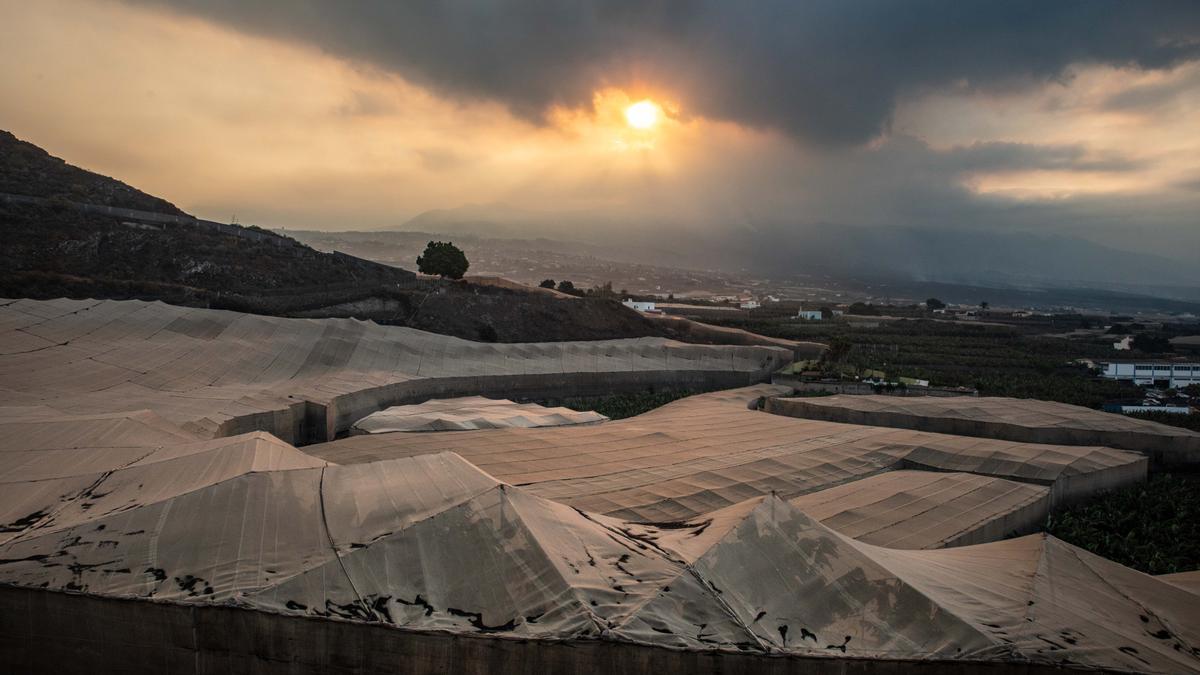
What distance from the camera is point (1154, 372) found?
54469 mm

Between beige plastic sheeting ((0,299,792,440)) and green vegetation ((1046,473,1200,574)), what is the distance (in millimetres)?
22415

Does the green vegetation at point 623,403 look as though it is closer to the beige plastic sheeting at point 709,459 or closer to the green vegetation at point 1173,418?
the beige plastic sheeting at point 709,459

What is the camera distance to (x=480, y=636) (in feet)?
27.7

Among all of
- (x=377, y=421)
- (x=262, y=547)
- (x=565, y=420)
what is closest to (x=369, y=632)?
(x=262, y=547)

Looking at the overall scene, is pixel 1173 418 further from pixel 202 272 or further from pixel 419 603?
pixel 202 272

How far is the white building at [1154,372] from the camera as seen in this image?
5369cm

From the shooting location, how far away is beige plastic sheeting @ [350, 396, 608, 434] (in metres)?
25.4

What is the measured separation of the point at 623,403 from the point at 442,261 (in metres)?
29.7

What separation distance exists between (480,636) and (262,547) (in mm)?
3364

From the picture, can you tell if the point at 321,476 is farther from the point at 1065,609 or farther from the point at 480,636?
the point at 1065,609

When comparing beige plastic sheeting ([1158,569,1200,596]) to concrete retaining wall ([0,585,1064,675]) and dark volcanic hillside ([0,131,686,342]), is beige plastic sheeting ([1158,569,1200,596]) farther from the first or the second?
dark volcanic hillside ([0,131,686,342])

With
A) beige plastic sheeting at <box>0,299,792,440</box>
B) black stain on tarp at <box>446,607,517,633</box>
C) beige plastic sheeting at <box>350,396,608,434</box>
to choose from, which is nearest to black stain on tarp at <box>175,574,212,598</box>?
black stain on tarp at <box>446,607,517,633</box>

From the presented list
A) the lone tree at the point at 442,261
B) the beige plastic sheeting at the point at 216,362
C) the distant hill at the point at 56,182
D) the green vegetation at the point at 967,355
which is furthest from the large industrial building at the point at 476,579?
the distant hill at the point at 56,182

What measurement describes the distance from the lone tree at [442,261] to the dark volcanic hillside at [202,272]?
4.65ft
